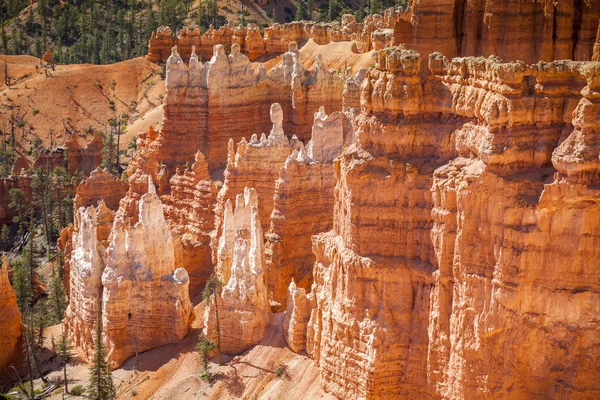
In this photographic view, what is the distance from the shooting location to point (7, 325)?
43.6 metres

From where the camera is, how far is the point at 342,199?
92.7ft

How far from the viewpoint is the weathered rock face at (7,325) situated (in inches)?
1710

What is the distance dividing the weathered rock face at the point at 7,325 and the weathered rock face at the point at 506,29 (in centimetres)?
2213

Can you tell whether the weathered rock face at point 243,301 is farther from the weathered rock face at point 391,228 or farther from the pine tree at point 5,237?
the pine tree at point 5,237

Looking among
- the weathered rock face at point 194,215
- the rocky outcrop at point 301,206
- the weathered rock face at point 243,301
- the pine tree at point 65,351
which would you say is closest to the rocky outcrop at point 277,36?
the weathered rock face at point 194,215

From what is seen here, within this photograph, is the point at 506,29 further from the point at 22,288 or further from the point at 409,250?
the point at 22,288

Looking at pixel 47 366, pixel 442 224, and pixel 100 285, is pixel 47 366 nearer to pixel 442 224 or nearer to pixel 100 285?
pixel 100 285

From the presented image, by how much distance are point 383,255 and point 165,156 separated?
31.3m

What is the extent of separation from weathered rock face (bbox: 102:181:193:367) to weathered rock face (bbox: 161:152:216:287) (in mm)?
5921

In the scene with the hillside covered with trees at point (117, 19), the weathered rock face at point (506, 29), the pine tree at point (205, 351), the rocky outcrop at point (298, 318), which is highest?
the hillside covered with trees at point (117, 19)

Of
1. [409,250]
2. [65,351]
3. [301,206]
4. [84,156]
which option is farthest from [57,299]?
[84,156]

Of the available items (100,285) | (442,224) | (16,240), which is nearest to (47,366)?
(100,285)

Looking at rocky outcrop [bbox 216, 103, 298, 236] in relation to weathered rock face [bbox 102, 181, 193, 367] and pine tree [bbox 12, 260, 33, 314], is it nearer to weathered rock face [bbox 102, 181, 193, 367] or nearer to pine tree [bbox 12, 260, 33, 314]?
weathered rock face [bbox 102, 181, 193, 367]

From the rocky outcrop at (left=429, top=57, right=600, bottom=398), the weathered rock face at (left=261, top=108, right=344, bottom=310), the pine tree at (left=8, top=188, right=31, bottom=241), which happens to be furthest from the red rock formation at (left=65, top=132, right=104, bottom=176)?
the rocky outcrop at (left=429, top=57, right=600, bottom=398)
